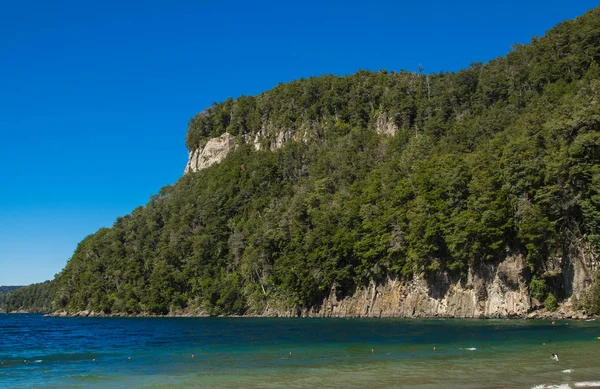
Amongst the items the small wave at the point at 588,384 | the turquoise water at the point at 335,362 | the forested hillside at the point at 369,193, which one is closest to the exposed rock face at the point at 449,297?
the forested hillside at the point at 369,193

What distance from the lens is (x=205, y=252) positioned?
11588 cm

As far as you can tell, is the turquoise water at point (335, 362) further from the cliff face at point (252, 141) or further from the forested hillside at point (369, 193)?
the cliff face at point (252, 141)

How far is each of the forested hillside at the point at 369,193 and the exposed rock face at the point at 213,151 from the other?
13.0 feet

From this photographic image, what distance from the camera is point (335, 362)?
29.1 meters

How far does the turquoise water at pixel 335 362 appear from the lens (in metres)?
23.0

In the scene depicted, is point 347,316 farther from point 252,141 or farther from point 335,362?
point 252,141

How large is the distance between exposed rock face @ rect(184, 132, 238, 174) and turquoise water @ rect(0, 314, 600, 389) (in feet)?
382

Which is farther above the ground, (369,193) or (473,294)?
(369,193)

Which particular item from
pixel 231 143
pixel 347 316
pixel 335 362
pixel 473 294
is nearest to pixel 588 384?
pixel 335 362

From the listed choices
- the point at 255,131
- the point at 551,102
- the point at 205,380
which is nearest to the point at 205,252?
the point at 255,131

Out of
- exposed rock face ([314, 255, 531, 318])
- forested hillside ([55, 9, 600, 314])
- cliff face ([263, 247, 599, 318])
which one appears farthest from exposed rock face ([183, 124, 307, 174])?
cliff face ([263, 247, 599, 318])

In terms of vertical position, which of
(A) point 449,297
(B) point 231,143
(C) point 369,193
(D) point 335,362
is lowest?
(D) point 335,362

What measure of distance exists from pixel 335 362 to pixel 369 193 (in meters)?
63.3

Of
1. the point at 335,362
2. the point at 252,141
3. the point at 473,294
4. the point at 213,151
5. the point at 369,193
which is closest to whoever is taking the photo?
the point at 335,362
